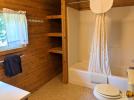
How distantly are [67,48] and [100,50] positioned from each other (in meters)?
0.80

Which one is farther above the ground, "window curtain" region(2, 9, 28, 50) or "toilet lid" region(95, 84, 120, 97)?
"window curtain" region(2, 9, 28, 50)

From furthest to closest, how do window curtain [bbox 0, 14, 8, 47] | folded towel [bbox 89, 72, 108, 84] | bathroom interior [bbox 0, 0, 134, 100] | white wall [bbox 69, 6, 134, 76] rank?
white wall [bbox 69, 6, 134, 76]
folded towel [bbox 89, 72, 108, 84]
bathroom interior [bbox 0, 0, 134, 100]
window curtain [bbox 0, 14, 8, 47]

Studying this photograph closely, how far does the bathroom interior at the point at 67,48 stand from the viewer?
215cm

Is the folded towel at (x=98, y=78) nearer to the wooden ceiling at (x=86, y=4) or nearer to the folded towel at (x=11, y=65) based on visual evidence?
the folded towel at (x=11, y=65)

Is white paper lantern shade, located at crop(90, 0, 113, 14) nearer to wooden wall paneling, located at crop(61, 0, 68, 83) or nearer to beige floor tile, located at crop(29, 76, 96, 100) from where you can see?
wooden wall paneling, located at crop(61, 0, 68, 83)

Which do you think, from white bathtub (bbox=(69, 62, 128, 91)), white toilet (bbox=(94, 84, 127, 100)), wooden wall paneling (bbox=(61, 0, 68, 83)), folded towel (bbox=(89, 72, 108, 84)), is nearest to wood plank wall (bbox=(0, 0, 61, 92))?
wooden wall paneling (bbox=(61, 0, 68, 83))

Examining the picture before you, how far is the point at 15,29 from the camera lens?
2.21 m

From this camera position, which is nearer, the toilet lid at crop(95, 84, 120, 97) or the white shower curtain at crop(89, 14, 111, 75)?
the toilet lid at crop(95, 84, 120, 97)

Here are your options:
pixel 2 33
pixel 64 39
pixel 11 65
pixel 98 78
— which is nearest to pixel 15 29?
pixel 2 33

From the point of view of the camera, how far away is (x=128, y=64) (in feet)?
10.7

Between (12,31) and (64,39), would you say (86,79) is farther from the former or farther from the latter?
(12,31)

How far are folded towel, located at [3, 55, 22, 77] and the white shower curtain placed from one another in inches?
59.2

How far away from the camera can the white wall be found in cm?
312

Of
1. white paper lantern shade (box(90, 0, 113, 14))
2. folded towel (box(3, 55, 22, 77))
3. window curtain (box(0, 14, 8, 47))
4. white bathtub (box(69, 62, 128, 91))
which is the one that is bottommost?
white bathtub (box(69, 62, 128, 91))
